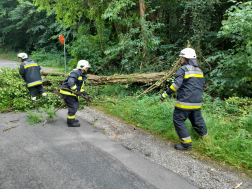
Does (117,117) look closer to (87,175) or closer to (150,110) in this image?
(150,110)

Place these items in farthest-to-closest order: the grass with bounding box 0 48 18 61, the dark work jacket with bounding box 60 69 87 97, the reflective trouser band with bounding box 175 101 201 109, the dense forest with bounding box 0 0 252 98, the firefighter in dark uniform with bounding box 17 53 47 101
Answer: the grass with bounding box 0 48 18 61
the firefighter in dark uniform with bounding box 17 53 47 101
the dense forest with bounding box 0 0 252 98
the dark work jacket with bounding box 60 69 87 97
the reflective trouser band with bounding box 175 101 201 109

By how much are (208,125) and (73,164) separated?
3065 mm

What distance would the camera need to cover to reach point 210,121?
14.2ft

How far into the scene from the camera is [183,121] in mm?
3521

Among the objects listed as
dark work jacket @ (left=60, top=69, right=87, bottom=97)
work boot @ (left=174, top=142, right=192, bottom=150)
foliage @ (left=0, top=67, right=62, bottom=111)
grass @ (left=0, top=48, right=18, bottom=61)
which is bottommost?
work boot @ (left=174, top=142, right=192, bottom=150)

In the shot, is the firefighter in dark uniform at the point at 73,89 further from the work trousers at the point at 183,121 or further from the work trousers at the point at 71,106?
the work trousers at the point at 183,121

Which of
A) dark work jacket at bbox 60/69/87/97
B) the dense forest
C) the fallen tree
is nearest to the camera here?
dark work jacket at bbox 60/69/87/97

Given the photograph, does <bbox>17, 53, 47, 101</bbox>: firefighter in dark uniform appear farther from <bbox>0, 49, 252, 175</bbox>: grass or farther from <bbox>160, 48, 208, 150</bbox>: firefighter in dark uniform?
<bbox>160, 48, 208, 150</bbox>: firefighter in dark uniform

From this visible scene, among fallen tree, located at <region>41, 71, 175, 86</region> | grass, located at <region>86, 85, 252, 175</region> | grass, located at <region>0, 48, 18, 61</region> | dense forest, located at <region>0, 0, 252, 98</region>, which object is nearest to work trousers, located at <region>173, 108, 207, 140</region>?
grass, located at <region>86, 85, 252, 175</region>

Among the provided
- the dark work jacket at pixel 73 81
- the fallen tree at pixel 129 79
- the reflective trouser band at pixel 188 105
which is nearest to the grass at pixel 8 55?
the fallen tree at pixel 129 79

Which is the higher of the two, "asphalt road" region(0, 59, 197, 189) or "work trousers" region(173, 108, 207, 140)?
"work trousers" region(173, 108, 207, 140)

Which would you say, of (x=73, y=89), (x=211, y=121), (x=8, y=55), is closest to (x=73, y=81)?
(x=73, y=89)

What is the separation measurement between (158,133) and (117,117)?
150 centimetres

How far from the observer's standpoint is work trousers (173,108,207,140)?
135 inches
